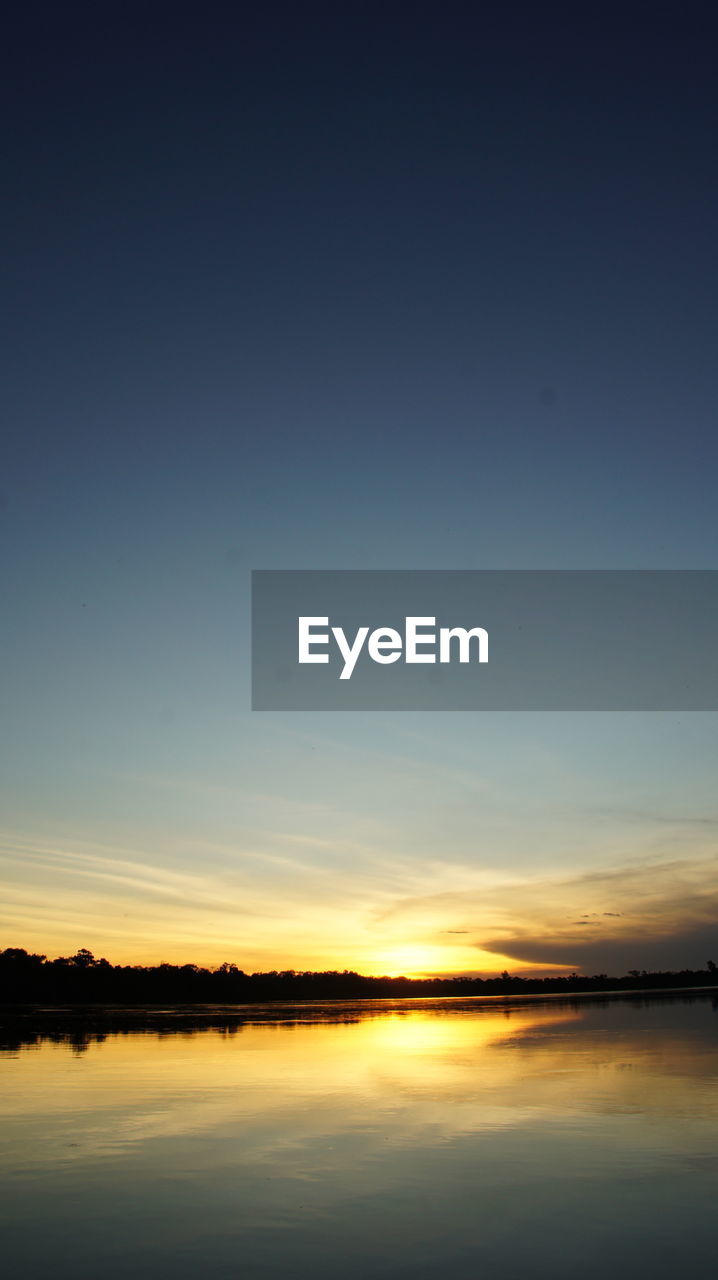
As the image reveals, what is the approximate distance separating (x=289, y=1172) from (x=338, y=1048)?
2610 centimetres

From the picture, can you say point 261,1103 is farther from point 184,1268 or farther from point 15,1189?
point 184,1268

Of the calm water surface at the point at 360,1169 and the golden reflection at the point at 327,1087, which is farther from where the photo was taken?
the golden reflection at the point at 327,1087

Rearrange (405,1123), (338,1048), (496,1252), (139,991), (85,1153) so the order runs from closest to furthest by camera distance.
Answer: (496,1252) → (85,1153) → (405,1123) → (338,1048) → (139,991)

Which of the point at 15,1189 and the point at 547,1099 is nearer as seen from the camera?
the point at 15,1189

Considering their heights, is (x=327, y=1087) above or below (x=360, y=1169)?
below

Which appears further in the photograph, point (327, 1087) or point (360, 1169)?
point (327, 1087)

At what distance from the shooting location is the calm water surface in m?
12.2

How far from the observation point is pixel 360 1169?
54.7ft

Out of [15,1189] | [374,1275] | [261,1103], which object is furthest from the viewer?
[261,1103]

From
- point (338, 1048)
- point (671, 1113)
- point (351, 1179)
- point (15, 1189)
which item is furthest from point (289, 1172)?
point (338, 1048)

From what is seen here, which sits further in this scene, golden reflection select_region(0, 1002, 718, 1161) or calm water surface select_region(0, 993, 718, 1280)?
golden reflection select_region(0, 1002, 718, 1161)

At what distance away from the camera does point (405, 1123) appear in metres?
21.1

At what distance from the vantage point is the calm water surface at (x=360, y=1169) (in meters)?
A: 12.2

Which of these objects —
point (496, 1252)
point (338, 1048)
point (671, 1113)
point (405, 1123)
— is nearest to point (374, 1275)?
point (496, 1252)
